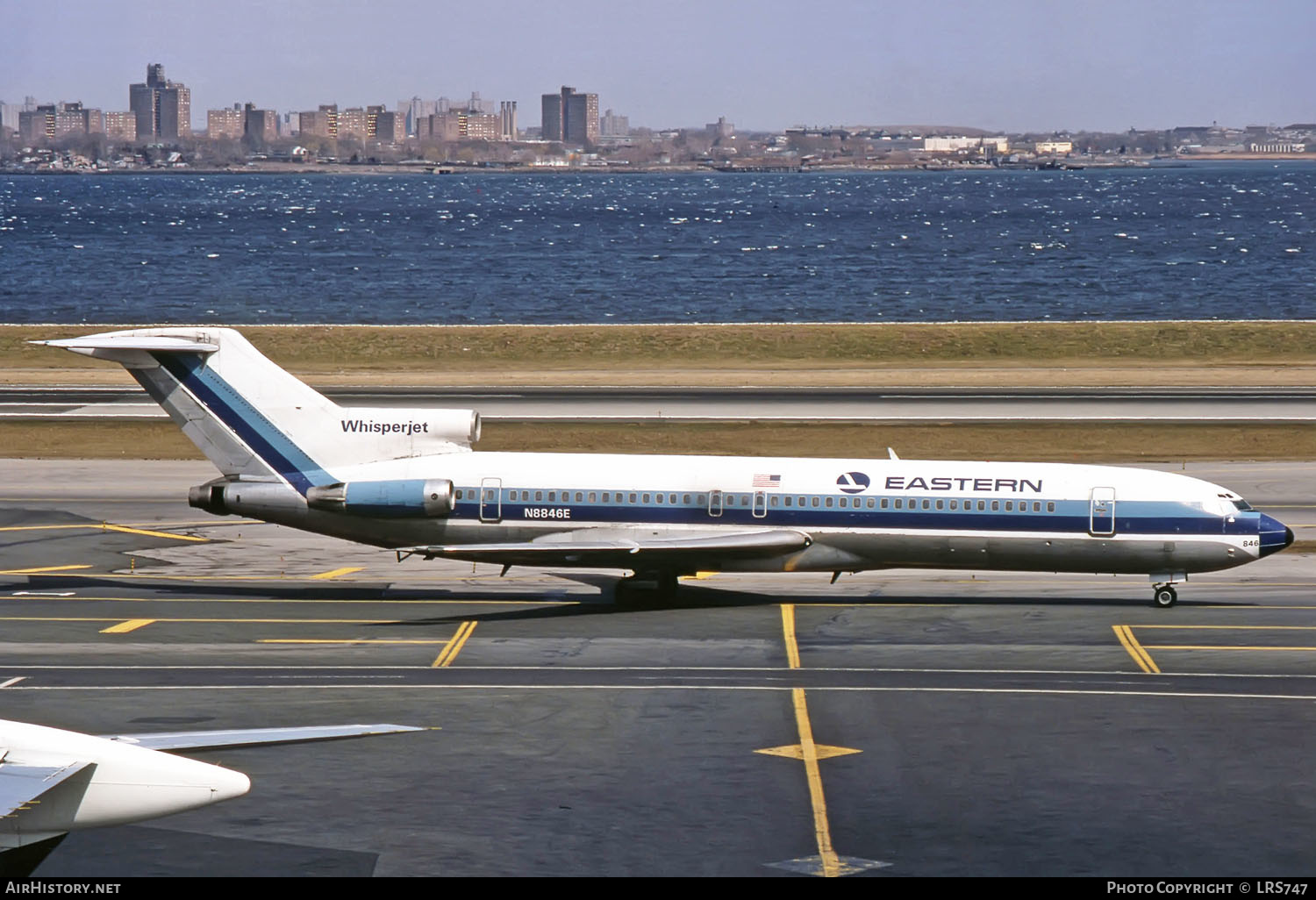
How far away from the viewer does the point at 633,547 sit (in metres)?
41.2

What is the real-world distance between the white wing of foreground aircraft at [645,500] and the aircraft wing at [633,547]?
0.05 m

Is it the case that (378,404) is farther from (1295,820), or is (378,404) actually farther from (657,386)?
(1295,820)

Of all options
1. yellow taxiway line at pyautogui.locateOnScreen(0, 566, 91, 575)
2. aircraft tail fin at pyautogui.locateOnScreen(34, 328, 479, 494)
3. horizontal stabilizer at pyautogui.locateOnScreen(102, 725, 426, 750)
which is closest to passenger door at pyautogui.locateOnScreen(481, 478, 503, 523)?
aircraft tail fin at pyautogui.locateOnScreen(34, 328, 479, 494)

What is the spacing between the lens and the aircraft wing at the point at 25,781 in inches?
662

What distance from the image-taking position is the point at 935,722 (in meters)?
31.3

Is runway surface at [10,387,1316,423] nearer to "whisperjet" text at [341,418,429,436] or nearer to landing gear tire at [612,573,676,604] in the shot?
"whisperjet" text at [341,418,429,436]

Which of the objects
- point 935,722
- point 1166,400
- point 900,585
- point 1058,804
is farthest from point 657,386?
point 1058,804

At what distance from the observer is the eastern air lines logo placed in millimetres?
41219

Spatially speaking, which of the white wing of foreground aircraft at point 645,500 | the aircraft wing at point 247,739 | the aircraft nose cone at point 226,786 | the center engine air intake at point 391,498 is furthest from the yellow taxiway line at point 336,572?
the aircraft nose cone at point 226,786

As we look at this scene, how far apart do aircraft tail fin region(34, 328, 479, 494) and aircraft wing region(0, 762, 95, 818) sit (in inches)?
955

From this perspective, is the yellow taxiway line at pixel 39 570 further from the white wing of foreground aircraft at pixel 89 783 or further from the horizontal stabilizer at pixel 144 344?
the white wing of foreground aircraft at pixel 89 783

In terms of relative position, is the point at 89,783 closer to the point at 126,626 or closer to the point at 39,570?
the point at 126,626

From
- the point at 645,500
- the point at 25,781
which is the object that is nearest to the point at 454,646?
the point at 645,500

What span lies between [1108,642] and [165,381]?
2394 cm
